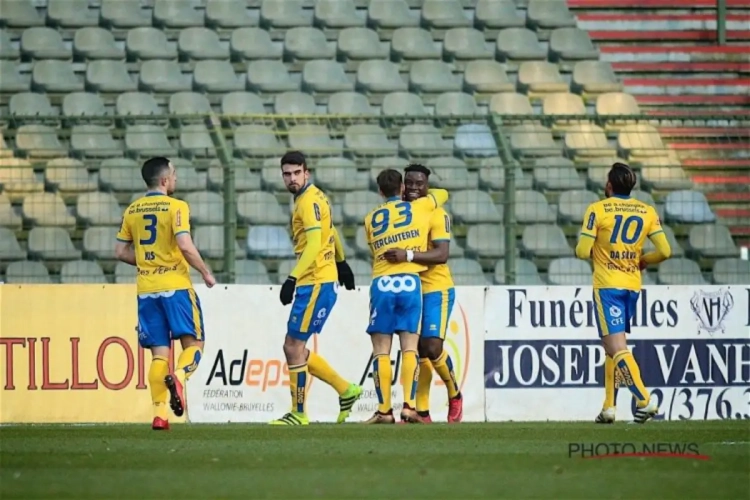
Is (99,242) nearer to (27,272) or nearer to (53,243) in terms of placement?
(53,243)

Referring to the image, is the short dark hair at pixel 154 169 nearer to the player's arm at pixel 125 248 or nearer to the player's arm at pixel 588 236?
the player's arm at pixel 125 248

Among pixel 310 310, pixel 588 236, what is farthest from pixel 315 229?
pixel 588 236

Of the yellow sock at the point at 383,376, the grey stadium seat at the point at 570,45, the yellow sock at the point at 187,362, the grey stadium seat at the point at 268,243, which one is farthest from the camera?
the grey stadium seat at the point at 570,45

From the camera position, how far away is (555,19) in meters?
17.7

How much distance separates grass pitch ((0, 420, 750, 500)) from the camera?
625 centimetres

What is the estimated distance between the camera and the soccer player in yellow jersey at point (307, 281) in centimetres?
995

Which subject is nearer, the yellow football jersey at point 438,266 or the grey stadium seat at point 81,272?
the yellow football jersey at point 438,266

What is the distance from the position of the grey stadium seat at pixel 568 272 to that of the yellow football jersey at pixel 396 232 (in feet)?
11.4

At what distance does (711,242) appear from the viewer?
13.9 meters

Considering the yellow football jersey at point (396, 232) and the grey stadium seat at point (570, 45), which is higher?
the grey stadium seat at point (570, 45)

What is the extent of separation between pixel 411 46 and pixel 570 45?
2062mm

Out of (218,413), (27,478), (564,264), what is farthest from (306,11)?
(27,478)

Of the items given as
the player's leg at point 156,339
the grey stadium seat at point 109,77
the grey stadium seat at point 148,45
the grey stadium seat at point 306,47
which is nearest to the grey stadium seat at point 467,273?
the grey stadium seat at point 306,47

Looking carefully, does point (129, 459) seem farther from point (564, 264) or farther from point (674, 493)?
point (564, 264)
